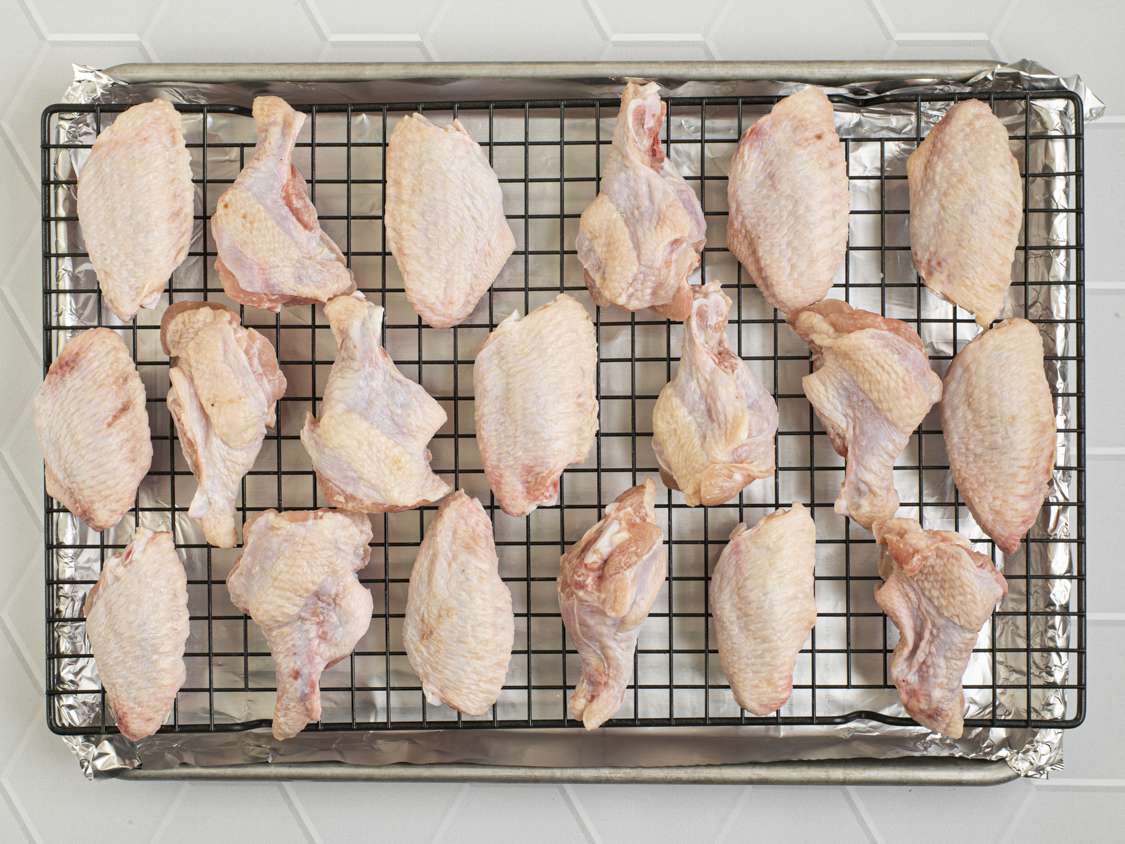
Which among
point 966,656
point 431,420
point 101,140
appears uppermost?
point 101,140

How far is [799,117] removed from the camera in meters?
1.05

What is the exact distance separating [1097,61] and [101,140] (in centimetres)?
121

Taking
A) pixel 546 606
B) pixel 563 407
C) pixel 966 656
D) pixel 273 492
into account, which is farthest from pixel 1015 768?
pixel 273 492

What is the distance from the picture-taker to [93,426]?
3.44 feet

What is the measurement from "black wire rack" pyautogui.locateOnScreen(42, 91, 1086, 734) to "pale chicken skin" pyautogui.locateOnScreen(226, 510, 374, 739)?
62mm

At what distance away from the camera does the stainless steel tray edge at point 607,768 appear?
→ 1095mm

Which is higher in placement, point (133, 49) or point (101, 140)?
point (133, 49)

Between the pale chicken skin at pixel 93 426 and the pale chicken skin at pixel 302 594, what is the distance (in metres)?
0.17

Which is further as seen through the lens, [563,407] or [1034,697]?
[1034,697]

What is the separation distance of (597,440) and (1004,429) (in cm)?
47

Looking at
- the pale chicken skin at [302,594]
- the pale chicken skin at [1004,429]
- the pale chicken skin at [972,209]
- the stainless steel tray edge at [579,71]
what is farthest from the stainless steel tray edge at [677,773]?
the stainless steel tray edge at [579,71]

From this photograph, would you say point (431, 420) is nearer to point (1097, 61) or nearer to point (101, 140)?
point (101, 140)

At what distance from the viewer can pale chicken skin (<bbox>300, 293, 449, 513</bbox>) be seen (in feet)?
3.35

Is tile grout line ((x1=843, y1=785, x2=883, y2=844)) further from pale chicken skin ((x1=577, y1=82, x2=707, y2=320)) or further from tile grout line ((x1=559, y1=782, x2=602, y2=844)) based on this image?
pale chicken skin ((x1=577, y1=82, x2=707, y2=320))
